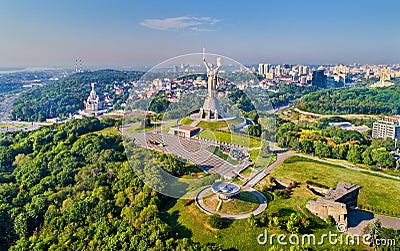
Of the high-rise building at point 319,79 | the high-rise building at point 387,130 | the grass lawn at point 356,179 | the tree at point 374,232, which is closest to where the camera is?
the tree at point 374,232

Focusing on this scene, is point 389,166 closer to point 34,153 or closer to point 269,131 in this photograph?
point 269,131

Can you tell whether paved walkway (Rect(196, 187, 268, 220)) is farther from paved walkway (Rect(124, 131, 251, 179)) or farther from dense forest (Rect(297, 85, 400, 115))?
dense forest (Rect(297, 85, 400, 115))

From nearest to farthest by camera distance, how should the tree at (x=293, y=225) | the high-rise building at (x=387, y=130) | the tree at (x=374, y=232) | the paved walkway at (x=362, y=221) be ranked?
1. the tree at (x=374, y=232)
2. the tree at (x=293, y=225)
3. the paved walkway at (x=362, y=221)
4. the high-rise building at (x=387, y=130)

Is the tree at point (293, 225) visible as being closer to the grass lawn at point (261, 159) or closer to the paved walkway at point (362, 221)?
the paved walkway at point (362, 221)

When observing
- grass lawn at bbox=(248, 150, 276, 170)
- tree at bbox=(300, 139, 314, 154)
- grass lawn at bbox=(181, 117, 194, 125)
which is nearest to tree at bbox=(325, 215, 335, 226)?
grass lawn at bbox=(248, 150, 276, 170)

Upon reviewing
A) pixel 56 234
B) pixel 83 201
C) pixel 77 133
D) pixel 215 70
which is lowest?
pixel 56 234

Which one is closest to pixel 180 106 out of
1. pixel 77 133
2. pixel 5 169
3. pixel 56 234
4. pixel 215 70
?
pixel 215 70

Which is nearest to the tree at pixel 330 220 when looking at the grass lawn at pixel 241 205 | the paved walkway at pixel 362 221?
the paved walkway at pixel 362 221
